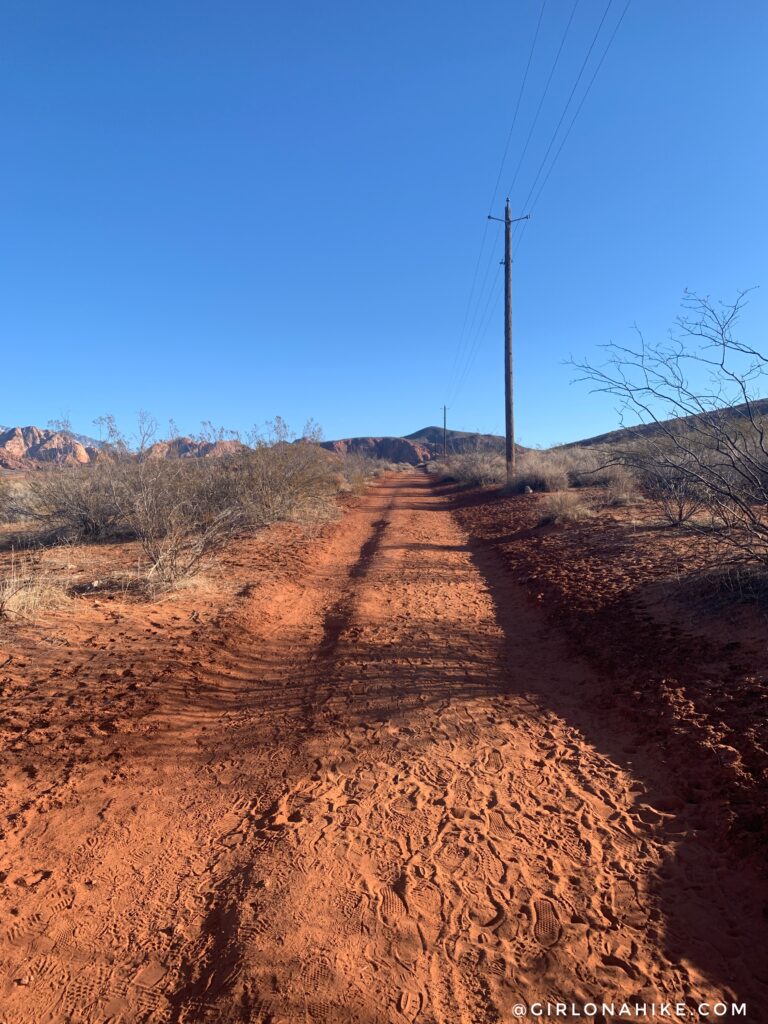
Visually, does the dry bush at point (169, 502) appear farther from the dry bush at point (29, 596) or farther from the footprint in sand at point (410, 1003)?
the footprint in sand at point (410, 1003)

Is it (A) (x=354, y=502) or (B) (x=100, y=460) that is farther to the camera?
(A) (x=354, y=502)

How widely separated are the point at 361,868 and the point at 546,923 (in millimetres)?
930

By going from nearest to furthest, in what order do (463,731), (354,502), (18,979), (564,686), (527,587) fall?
(18,979)
(463,731)
(564,686)
(527,587)
(354,502)

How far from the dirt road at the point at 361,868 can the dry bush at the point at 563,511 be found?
8.71 m

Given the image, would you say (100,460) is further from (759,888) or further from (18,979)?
(759,888)

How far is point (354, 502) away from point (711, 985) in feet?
71.7

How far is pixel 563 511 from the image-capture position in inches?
535

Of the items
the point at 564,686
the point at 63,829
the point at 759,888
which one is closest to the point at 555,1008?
the point at 759,888

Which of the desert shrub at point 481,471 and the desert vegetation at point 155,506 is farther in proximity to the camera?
the desert shrub at point 481,471

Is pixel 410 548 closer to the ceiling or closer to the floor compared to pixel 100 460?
closer to the floor

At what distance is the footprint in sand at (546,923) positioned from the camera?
7.75ft

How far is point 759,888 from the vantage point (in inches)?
102

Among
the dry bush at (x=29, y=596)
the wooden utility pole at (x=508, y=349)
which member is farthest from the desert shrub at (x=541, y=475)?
the dry bush at (x=29, y=596)

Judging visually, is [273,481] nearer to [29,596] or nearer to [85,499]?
[85,499]
